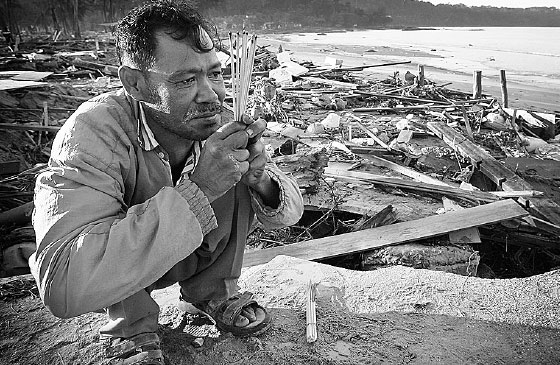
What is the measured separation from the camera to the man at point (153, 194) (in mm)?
1614

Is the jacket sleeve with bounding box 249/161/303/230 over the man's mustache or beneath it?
beneath

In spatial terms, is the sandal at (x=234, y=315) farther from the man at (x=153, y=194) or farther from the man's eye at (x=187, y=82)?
the man's eye at (x=187, y=82)

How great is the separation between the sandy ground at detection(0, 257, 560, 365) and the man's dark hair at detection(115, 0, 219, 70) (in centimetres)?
140

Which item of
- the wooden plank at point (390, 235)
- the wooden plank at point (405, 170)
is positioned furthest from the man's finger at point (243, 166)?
the wooden plank at point (405, 170)

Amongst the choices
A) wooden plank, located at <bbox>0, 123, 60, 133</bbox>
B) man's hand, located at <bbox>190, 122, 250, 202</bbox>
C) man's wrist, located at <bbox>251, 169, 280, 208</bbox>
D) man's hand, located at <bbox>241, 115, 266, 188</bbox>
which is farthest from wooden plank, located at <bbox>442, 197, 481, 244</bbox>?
wooden plank, located at <bbox>0, 123, 60, 133</bbox>

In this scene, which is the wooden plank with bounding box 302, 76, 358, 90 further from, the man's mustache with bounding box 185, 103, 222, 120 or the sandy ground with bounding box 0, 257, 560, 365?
the man's mustache with bounding box 185, 103, 222, 120

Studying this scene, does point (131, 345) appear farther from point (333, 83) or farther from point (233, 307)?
point (333, 83)

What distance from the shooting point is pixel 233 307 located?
2.38 meters

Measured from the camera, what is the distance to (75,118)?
182 cm

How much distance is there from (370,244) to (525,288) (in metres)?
1.32

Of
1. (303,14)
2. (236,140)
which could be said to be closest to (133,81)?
(236,140)

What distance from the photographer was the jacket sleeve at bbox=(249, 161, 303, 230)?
2.18 meters

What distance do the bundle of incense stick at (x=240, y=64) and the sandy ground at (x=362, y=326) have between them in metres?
1.20

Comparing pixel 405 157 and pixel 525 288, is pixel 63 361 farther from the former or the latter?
pixel 405 157
